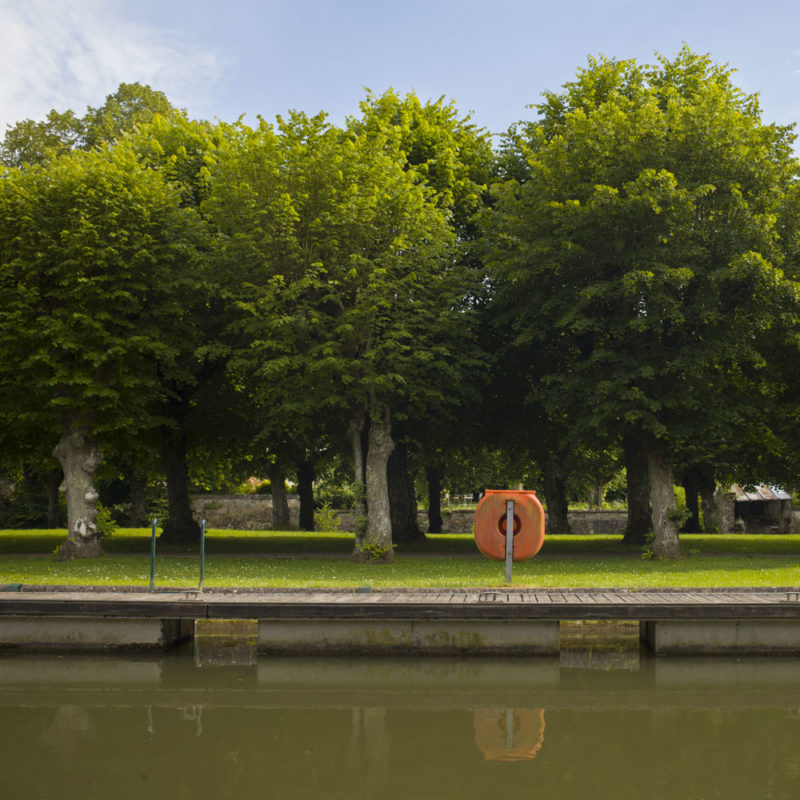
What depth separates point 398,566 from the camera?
2298cm

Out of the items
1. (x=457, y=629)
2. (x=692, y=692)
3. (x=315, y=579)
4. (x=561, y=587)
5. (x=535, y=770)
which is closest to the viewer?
(x=535, y=770)

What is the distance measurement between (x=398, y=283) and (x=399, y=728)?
52.0 ft

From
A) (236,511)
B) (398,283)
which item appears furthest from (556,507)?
(398,283)

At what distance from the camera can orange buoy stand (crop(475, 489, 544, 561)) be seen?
16.5 meters

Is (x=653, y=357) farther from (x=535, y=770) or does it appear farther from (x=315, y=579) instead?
(x=535, y=770)

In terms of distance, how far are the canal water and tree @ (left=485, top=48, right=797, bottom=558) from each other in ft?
37.6

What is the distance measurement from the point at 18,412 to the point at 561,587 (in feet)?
52.8

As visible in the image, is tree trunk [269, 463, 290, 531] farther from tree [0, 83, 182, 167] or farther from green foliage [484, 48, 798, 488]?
green foliage [484, 48, 798, 488]

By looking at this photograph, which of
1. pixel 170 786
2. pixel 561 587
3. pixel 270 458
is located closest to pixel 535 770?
pixel 170 786

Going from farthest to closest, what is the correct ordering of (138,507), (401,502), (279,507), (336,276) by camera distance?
1. (279,507)
2. (138,507)
3. (401,502)
4. (336,276)

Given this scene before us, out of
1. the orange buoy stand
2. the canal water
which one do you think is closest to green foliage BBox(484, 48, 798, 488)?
the orange buoy stand

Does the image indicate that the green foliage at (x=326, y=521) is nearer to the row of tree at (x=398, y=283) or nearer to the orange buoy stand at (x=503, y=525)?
the row of tree at (x=398, y=283)

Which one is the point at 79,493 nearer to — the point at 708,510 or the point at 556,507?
the point at 556,507

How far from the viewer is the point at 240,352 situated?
24.8 meters
